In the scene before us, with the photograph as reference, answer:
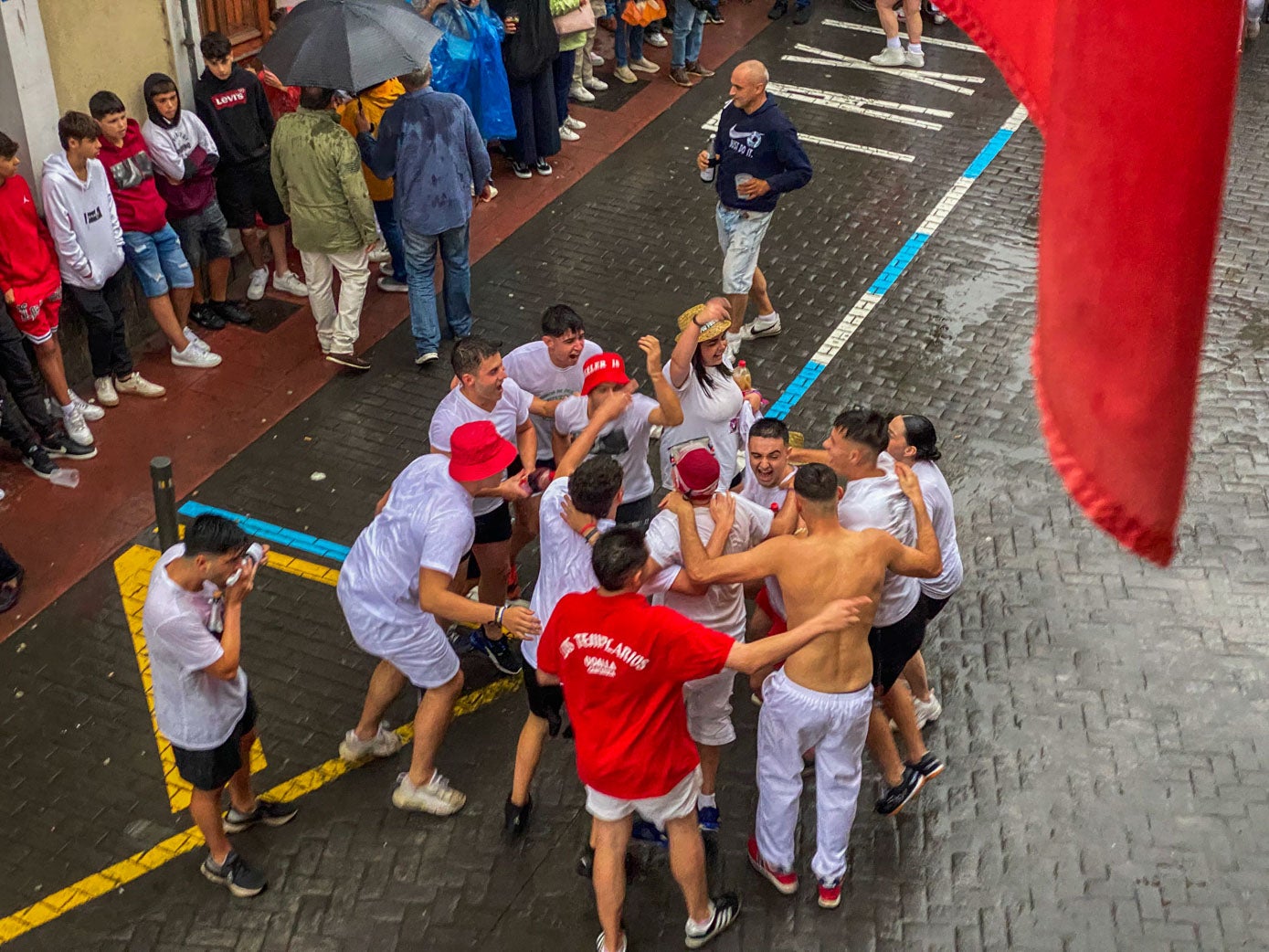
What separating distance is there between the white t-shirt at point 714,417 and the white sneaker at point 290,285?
15.3 ft

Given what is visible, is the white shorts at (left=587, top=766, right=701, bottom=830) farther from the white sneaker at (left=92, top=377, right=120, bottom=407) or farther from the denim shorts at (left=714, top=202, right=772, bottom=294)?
the white sneaker at (left=92, top=377, right=120, bottom=407)

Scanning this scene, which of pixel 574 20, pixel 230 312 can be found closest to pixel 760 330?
pixel 230 312

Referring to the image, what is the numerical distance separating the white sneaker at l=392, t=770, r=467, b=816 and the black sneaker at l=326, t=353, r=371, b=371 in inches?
166

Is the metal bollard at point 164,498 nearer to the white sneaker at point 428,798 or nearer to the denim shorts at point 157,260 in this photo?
the white sneaker at point 428,798

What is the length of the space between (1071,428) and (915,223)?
1166 centimetres

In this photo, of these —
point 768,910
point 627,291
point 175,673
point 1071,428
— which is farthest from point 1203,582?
point 1071,428

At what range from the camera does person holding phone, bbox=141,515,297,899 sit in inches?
213

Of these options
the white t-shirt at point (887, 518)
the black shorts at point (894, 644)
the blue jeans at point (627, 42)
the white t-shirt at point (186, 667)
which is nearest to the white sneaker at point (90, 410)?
the white t-shirt at point (186, 667)

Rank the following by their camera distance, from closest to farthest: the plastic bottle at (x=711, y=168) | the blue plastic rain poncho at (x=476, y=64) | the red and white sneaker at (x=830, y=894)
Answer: the red and white sneaker at (x=830, y=894) < the plastic bottle at (x=711, y=168) < the blue plastic rain poncho at (x=476, y=64)

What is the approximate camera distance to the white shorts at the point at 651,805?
5.57m

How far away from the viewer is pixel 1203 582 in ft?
26.9

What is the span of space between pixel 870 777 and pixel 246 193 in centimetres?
662

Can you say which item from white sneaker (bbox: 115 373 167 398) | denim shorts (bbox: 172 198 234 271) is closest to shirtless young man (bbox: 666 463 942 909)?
white sneaker (bbox: 115 373 167 398)

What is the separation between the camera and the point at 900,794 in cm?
665
